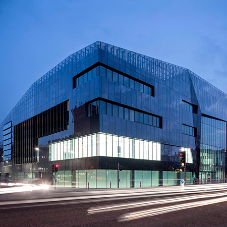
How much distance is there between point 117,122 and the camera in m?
44.2

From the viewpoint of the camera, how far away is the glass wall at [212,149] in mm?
65438

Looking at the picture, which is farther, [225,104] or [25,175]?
[225,104]

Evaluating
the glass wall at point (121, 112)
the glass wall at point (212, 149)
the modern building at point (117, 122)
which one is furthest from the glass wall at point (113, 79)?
the glass wall at point (212, 149)

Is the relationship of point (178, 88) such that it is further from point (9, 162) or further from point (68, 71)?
point (9, 162)

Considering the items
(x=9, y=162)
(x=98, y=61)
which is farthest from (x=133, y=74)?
(x=9, y=162)

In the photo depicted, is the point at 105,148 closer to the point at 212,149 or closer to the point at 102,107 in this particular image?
the point at 102,107

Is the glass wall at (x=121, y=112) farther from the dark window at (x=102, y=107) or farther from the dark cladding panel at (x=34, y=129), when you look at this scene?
the dark cladding panel at (x=34, y=129)

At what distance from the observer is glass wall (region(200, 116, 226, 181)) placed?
6544 centimetres

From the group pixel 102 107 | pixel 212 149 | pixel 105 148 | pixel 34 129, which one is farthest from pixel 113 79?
pixel 212 149

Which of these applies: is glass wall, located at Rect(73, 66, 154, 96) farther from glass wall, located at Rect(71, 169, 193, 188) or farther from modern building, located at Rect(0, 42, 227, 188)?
glass wall, located at Rect(71, 169, 193, 188)

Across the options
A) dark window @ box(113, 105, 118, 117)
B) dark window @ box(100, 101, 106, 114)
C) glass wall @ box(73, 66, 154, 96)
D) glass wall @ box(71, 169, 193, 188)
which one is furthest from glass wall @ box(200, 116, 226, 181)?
dark window @ box(100, 101, 106, 114)

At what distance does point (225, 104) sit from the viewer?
3014 inches

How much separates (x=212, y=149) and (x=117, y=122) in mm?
35466

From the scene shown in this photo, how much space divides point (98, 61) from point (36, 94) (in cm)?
2600
